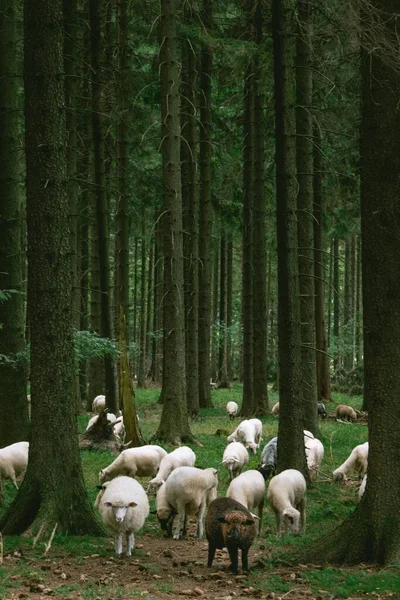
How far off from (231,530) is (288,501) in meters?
2.63

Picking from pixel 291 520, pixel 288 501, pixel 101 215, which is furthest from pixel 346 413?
pixel 291 520

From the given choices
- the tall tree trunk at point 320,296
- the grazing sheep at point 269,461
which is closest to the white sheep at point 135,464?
the grazing sheep at point 269,461

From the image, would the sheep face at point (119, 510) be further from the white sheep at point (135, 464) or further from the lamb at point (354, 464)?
the lamb at point (354, 464)

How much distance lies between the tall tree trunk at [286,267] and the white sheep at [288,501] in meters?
1.59

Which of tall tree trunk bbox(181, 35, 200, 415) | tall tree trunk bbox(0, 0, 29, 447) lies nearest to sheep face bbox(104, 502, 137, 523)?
tall tree trunk bbox(0, 0, 29, 447)

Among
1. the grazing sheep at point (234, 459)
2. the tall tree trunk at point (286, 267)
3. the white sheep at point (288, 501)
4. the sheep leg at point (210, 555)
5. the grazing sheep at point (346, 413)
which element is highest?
the tall tree trunk at point (286, 267)

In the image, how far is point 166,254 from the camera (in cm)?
1781

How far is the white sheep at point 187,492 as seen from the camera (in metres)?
10.7

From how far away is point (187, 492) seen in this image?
34.9 ft

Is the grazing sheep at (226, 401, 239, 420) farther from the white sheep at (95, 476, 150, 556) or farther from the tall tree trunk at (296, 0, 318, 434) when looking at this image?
the white sheep at (95, 476, 150, 556)

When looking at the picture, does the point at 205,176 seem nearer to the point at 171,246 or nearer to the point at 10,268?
the point at 171,246

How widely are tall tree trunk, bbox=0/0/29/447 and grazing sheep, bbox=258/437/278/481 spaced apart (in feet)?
14.6

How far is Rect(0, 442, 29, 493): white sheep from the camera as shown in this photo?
43.1ft

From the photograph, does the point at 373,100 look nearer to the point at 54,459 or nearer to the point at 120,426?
the point at 54,459
